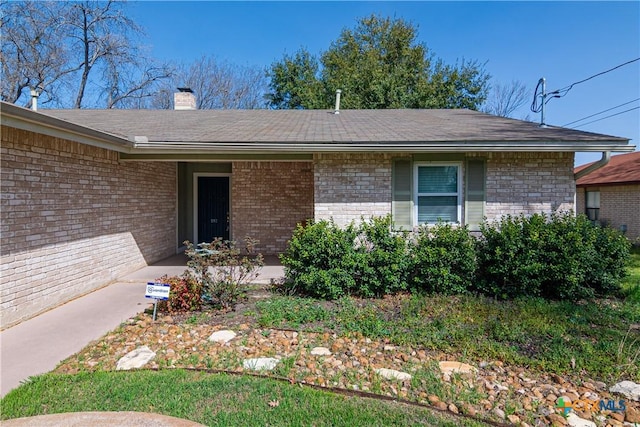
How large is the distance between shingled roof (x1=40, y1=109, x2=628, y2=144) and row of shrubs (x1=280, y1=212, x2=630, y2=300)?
174 cm

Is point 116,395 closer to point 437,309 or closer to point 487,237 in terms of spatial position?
point 437,309

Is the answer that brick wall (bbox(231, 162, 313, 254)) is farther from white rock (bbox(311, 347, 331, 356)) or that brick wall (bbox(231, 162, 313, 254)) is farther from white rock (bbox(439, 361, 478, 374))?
white rock (bbox(439, 361, 478, 374))

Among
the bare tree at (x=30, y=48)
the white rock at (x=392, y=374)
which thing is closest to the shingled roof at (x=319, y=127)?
the white rock at (x=392, y=374)

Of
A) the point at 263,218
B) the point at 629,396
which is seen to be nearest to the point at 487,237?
the point at 629,396

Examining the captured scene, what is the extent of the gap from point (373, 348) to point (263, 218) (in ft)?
21.0

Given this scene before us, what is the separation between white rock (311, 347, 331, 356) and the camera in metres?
3.91

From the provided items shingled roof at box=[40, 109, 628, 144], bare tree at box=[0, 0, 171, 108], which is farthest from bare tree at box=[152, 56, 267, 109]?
A: shingled roof at box=[40, 109, 628, 144]

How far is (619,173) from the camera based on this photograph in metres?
16.2

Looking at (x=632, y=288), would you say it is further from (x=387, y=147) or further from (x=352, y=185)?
(x=352, y=185)

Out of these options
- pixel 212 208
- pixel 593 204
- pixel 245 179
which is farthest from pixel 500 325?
pixel 593 204

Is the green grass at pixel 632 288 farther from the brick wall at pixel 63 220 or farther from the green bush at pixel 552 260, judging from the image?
the brick wall at pixel 63 220

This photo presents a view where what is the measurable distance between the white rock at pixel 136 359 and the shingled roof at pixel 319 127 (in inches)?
157

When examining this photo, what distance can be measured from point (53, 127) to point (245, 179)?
18.0 ft

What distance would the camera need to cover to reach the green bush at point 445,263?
19.8ft
